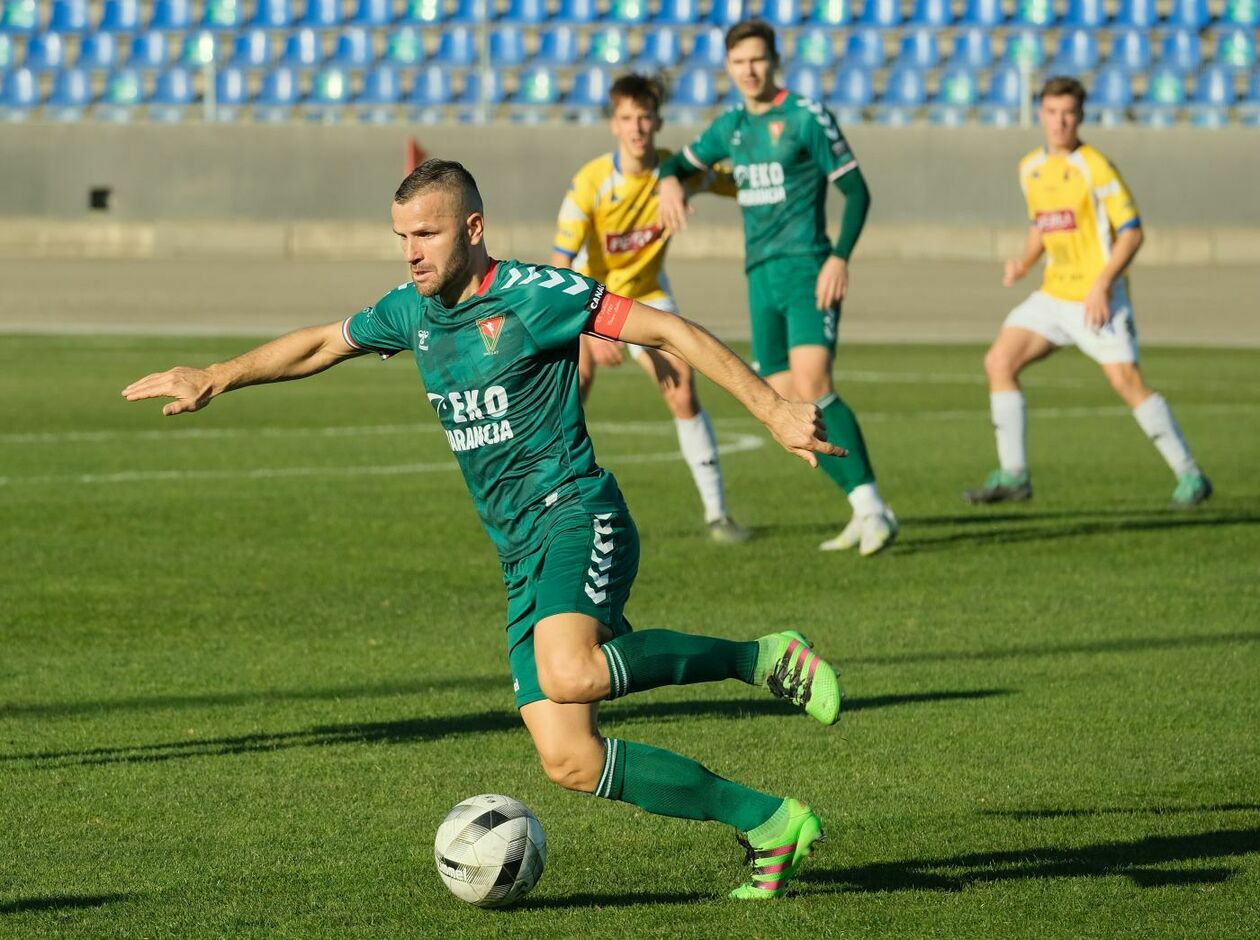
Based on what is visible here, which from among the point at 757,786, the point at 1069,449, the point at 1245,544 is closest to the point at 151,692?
the point at 757,786

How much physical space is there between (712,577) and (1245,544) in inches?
116

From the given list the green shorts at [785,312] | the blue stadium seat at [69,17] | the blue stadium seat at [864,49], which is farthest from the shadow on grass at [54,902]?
the blue stadium seat at [69,17]

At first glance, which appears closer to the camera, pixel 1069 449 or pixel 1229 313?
pixel 1069 449

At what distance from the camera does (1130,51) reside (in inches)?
1187

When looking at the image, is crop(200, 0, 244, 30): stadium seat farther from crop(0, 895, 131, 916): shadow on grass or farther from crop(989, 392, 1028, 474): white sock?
crop(0, 895, 131, 916): shadow on grass

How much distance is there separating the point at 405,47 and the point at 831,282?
74.3ft

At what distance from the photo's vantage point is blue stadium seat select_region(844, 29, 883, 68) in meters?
30.0

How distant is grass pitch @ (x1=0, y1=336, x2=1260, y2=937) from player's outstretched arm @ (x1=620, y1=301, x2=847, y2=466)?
105 centimetres

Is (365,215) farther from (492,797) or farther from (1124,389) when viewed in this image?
(492,797)

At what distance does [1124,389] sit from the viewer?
1126 centimetres

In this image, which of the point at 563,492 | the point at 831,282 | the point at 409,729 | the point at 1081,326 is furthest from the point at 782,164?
the point at 563,492

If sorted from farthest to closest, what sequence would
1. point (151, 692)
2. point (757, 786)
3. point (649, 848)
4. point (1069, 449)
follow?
point (1069, 449), point (151, 692), point (757, 786), point (649, 848)

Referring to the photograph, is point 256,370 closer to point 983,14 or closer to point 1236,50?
point 983,14

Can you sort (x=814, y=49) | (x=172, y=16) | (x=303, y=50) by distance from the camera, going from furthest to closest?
(x=172, y=16)
(x=303, y=50)
(x=814, y=49)
